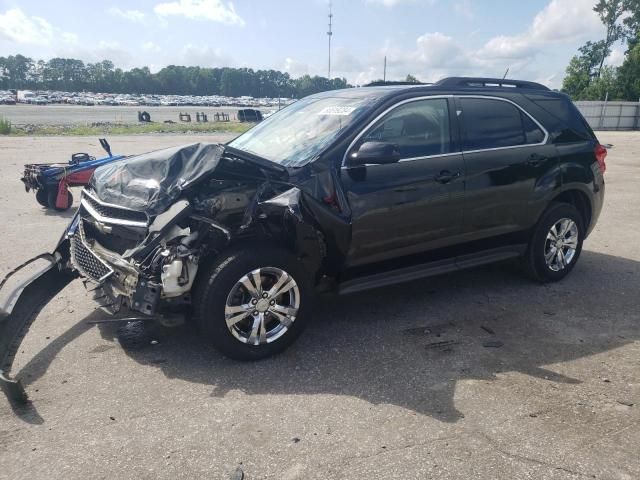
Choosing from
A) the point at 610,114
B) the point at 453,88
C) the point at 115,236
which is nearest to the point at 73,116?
the point at 610,114

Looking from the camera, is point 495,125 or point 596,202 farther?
point 596,202

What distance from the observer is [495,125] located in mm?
4824

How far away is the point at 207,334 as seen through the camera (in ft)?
11.7

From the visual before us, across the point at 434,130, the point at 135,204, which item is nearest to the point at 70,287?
the point at 135,204

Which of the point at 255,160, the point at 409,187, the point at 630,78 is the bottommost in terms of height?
the point at 409,187

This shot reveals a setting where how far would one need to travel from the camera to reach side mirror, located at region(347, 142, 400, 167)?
391 centimetres

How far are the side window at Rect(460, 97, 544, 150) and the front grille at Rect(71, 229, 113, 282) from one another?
3.14m

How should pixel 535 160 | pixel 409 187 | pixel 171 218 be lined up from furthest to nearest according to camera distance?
pixel 535 160, pixel 409 187, pixel 171 218

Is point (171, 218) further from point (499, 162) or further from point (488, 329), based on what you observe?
point (499, 162)

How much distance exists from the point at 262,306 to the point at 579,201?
3.74 metres

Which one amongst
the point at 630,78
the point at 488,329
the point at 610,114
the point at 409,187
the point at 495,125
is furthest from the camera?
the point at 630,78

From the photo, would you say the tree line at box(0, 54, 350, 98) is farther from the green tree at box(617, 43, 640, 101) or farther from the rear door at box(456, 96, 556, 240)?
the rear door at box(456, 96, 556, 240)

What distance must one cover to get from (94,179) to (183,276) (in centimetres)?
154

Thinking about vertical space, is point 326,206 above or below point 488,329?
above
